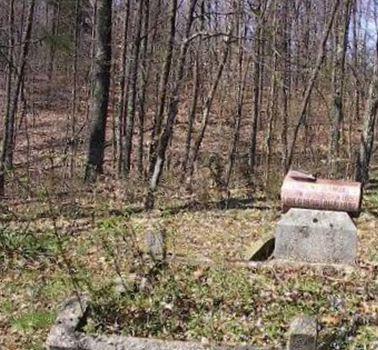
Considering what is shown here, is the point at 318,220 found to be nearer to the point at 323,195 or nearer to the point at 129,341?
the point at 323,195

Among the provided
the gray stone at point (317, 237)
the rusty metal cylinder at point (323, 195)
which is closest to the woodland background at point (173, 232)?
Answer: the gray stone at point (317, 237)

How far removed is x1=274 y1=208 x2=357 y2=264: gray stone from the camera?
7.62 m

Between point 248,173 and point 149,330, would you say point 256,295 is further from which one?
point 248,173

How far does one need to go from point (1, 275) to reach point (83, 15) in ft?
68.0

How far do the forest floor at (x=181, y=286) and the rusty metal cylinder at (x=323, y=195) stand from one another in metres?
0.70

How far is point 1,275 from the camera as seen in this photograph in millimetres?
7965

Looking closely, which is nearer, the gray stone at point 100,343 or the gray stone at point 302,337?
the gray stone at point 302,337

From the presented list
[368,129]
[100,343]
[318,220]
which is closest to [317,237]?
[318,220]

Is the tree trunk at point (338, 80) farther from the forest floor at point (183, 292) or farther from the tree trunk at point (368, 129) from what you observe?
the forest floor at point (183, 292)

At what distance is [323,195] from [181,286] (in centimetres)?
223

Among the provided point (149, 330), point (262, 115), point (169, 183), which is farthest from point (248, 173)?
point (262, 115)

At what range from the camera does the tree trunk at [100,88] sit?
15.6 meters

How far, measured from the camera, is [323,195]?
297 inches

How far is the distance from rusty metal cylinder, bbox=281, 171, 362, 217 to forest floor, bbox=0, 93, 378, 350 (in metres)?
0.70
